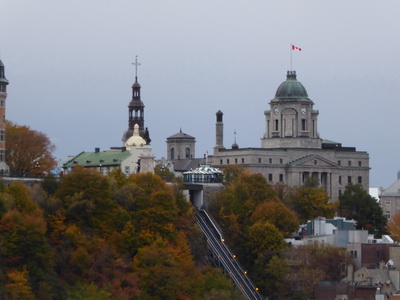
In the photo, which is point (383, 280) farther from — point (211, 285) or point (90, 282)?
point (90, 282)

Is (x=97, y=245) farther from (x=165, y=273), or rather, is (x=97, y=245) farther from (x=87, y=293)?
(x=87, y=293)

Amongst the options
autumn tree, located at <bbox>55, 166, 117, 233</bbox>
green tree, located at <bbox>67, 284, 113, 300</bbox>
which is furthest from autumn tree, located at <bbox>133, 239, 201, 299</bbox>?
autumn tree, located at <bbox>55, 166, 117, 233</bbox>

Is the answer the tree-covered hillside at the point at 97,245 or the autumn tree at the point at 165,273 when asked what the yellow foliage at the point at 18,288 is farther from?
the autumn tree at the point at 165,273

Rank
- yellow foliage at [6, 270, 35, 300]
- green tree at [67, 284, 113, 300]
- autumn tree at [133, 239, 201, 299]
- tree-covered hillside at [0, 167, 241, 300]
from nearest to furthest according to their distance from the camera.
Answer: yellow foliage at [6, 270, 35, 300], green tree at [67, 284, 113, 300], tree-covered hillside at [0, 167, 241, 300], autumn tree at [133, 239, 201, 299]

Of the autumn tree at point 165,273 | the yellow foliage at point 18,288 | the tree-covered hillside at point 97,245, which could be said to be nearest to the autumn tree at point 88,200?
the tree-covered hillside at point 97,245

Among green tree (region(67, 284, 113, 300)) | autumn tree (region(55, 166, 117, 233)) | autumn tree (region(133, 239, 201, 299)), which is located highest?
autumn tree (region(55, 166, 117, 233))

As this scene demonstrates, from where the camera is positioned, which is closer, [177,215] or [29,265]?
[29,265]

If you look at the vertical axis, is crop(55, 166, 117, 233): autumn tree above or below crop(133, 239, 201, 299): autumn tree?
above

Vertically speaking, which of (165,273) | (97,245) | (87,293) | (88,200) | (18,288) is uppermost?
(88,200)

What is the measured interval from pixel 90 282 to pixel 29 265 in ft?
26.6

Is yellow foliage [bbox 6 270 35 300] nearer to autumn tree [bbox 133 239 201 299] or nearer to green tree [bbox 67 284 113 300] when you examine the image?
green tree [bbox 67 284 113 300]

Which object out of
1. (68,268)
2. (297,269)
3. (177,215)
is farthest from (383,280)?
(68,268)

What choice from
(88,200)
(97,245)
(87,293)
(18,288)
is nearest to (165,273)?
(97,245)

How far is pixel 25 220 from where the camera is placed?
17862 centimetres
